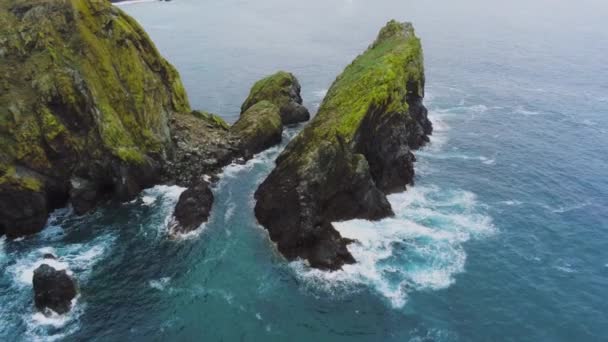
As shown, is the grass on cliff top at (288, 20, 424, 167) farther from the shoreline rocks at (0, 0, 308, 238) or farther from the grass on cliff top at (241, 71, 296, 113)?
the shoreline rocks at (0, 0, 308, 238)

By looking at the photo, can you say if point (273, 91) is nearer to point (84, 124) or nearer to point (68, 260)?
point (84, 124)

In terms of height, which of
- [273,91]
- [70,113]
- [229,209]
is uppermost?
[70,113]

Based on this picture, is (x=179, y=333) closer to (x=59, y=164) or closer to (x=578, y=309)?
(x=59, y=164)

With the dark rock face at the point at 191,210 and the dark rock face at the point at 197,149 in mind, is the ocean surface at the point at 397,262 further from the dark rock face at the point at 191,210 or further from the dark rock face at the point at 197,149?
the dark rock face at the point at 197,149

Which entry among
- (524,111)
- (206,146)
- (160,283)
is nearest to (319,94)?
(206,146)

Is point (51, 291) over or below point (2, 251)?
over

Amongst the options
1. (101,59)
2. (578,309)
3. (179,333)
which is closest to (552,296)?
(578,309)

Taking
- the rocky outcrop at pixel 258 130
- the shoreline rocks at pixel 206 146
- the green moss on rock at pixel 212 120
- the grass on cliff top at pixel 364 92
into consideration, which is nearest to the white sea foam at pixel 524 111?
the grass on cliff top at pixel 364 92

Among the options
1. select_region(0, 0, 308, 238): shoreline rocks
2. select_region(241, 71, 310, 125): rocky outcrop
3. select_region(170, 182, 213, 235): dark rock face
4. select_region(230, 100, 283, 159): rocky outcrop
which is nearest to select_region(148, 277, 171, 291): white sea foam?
select_region(170, 182, 213, 235): dark rock face
